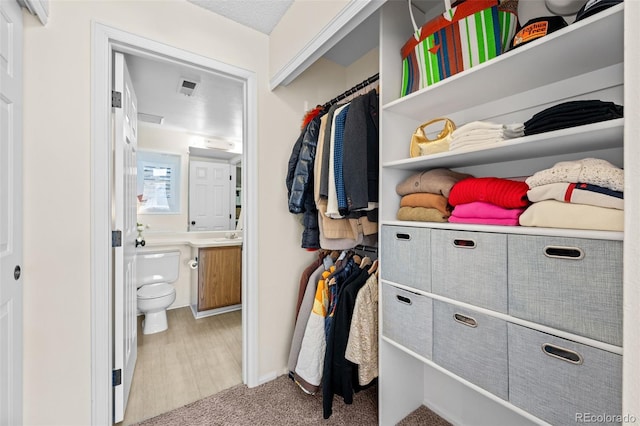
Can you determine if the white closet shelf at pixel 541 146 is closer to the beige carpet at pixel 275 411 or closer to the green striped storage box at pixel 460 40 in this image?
the green striped storage box at pixel 460 40

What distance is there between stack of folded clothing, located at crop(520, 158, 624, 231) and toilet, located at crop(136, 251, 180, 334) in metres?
2.90

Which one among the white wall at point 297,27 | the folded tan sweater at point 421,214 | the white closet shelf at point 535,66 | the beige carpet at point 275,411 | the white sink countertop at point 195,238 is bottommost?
the beige carpet at point 275,411

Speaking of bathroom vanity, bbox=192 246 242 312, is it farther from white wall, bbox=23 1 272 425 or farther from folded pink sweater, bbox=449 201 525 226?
folded pink sweater, bbox=449 201 525 226

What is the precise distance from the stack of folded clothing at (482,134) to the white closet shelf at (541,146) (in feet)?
0.12

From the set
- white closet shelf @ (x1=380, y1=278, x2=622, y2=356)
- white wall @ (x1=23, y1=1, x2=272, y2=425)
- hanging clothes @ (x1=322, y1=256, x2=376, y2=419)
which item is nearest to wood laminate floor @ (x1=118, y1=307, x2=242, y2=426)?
white wall @ (x1=23, y1=1, x2=272, y2=425)

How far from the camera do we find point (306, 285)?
75.4 inches

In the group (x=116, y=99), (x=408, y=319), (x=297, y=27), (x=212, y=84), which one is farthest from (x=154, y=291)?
(x=297, y=27)

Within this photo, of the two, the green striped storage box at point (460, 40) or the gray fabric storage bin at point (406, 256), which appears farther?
the gray fabric storage bin at point (406, 256)

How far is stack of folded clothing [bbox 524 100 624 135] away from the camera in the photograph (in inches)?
30.1

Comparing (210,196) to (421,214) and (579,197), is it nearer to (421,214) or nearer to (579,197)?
(421,214)

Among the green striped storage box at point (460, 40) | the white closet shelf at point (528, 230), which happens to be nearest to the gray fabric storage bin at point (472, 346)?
the white closet shelf at point (528, 230)

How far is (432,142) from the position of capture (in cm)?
126

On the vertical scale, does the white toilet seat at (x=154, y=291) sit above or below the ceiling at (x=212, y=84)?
below
